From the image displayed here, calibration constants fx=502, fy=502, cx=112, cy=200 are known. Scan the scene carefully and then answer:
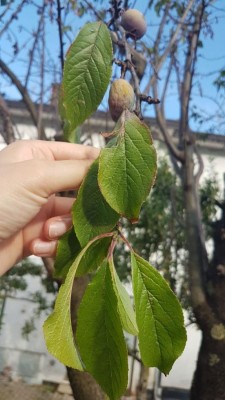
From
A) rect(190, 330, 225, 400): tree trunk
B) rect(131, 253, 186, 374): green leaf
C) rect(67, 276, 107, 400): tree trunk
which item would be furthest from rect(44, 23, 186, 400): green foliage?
rect(190, 330, 225, 400): tree trunk

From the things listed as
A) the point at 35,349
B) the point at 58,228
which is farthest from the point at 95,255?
the point at 35,349

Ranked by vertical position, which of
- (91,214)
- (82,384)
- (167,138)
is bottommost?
(82,384)

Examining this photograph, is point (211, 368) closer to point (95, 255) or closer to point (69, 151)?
point (69, 151)

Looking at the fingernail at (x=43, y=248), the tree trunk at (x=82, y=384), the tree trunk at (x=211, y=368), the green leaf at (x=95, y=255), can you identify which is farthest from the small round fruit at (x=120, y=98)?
the tree trunk at (x=211, y=368)

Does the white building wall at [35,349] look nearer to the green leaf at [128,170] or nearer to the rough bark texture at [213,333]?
the rough bark texture at [213,333]

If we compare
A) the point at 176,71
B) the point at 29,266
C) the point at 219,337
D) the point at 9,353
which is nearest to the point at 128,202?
the point at 219,337

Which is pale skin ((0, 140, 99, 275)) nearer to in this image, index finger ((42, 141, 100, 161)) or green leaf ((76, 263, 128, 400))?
index finger ((42, 141, 100, 161))
